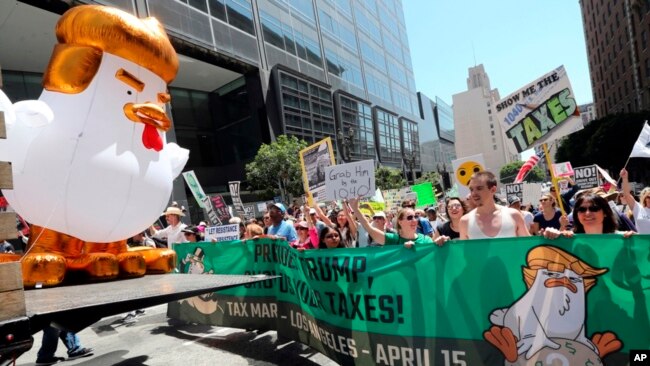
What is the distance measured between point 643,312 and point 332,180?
361 cm

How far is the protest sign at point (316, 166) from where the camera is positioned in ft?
24.9

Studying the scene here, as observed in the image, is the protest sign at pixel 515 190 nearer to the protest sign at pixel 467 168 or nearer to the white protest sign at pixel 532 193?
the white protest sign at pixel 532 193

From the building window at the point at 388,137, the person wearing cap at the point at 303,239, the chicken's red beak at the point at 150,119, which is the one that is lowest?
the person wearing cap at the point at 303,239

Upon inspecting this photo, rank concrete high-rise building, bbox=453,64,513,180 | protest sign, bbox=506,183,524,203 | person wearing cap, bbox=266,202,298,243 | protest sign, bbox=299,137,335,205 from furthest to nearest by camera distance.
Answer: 1. concrete high-rise building, bbox=453,64,513,180
2. protest sign, bbox=506,183,524,203
3. protest sign, bbox=299,137,335,205
4. person wearing cap, bbox=266,202,298,243

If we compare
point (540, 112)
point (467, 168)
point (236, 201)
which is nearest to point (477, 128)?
point (236, 201)

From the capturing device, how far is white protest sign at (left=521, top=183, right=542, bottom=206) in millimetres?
10062

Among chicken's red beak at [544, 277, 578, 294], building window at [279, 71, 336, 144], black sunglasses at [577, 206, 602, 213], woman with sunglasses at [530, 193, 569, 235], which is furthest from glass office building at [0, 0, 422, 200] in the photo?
chicken's red beak at [544, 277, 578, 294]

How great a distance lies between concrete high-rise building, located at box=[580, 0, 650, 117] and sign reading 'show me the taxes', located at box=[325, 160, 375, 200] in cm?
4098

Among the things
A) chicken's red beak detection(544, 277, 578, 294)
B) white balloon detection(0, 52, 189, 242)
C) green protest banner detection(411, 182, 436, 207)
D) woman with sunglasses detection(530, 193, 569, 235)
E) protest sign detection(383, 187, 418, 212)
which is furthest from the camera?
protest sign detection(383, 187, 418, 212)

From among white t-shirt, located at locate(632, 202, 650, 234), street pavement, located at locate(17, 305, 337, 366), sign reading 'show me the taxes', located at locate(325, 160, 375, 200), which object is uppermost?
sign reading 'show me the taxes', located at locate(325, 160, 375, 200)

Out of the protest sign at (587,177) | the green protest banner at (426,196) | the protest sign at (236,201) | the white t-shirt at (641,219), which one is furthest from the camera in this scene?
the protest sign at (236,201)

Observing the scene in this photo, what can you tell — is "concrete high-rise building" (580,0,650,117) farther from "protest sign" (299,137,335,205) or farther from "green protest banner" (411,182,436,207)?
"protest sign" (299,137,335,205)

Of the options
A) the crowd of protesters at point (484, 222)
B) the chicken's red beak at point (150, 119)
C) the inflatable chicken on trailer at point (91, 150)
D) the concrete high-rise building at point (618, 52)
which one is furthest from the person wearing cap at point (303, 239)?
the concrete high-rise building at point (618, 52)

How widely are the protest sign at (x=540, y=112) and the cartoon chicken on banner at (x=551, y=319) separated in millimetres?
3574
